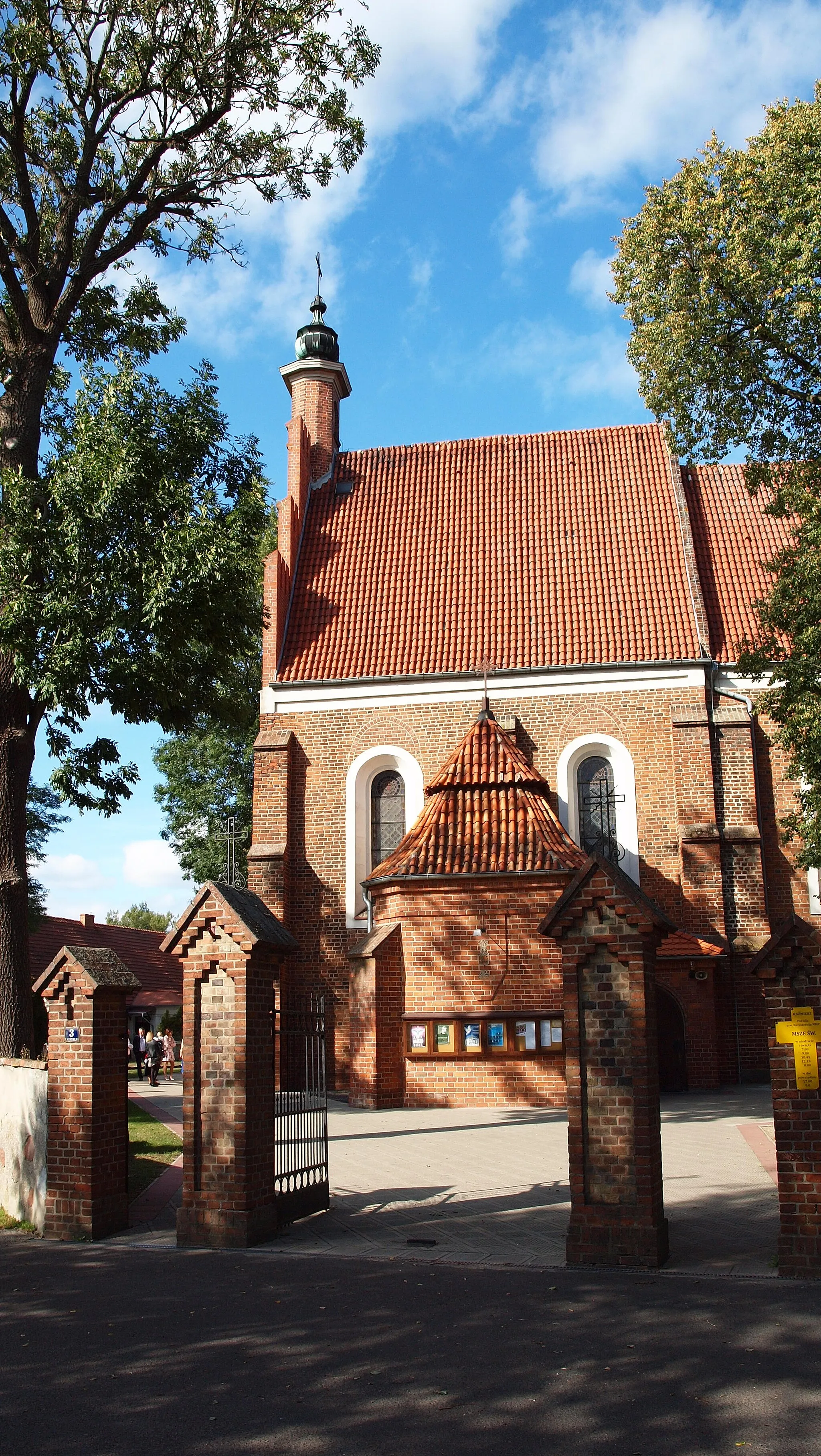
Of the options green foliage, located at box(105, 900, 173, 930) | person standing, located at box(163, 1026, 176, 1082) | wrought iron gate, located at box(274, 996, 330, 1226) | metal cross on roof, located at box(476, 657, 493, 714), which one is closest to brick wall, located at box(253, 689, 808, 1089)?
metal cross on roof, located at box(476, 657, 493, 714)

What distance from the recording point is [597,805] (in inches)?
789

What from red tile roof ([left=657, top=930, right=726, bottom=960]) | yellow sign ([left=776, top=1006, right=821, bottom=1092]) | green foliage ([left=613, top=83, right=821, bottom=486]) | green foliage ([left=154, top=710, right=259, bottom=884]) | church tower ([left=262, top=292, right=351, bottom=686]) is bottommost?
yellow sign ([left=776, top=1006, right=821, bottom=1092])

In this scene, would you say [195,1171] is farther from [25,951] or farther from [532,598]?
[532,598]

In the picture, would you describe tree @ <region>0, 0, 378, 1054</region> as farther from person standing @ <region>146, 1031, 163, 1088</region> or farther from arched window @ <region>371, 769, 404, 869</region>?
person standing @ <region>146, 1031, 163, 1088</region>

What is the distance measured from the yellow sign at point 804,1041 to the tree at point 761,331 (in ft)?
21.4

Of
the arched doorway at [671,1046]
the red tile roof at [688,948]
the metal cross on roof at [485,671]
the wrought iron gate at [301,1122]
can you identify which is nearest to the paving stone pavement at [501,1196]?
the wrought iron gate at [301,1122]

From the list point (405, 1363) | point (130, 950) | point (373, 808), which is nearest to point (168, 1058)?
point (130, 950)

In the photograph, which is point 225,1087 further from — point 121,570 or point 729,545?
point 729,545

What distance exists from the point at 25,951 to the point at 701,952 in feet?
35.4

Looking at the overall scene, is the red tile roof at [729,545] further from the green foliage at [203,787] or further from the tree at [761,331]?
the green foliage at [203,787]

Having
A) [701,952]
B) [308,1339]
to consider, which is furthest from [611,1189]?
[701,952]

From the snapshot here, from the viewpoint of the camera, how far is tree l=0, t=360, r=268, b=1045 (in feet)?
35.9

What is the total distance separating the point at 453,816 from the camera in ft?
59.1

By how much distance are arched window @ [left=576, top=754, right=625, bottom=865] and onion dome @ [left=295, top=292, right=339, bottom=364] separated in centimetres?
1144
